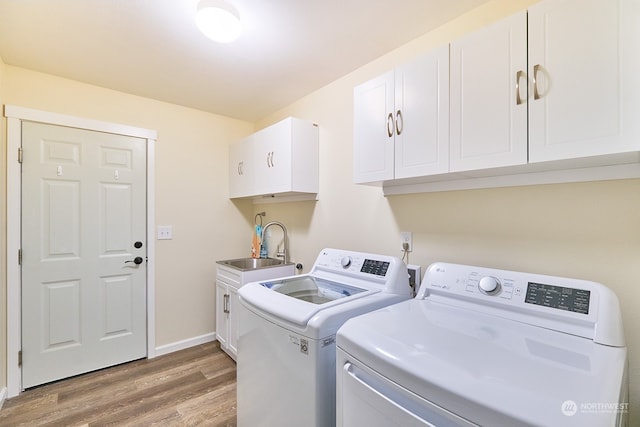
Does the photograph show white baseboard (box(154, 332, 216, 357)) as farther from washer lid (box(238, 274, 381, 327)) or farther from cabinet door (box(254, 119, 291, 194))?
washer lid (box(238, 274, 381, 327))

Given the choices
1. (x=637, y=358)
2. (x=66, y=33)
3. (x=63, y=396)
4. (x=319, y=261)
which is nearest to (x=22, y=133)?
(x=66, y=33)

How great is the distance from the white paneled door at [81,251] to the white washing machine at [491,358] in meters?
2.31

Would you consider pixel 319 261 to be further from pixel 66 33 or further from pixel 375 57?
pixel 66 33

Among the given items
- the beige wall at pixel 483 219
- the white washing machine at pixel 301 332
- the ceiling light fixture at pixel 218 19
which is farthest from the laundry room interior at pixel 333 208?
the ceiling light fixture at pixel 218 19

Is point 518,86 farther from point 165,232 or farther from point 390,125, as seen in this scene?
point 165,232

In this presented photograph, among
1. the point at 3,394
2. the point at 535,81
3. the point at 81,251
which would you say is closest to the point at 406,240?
the point at 535,81

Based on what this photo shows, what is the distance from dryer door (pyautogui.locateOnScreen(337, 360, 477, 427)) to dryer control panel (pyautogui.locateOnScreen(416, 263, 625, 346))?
0.57 m

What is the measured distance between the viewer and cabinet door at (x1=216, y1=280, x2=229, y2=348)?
258 centimetres

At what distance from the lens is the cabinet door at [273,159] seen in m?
2.27

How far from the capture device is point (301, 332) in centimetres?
110

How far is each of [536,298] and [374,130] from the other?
41.7 inches

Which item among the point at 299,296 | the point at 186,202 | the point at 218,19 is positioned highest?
the point at 218,19

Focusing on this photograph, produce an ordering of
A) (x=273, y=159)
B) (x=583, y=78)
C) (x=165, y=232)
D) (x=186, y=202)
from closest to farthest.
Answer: (x=583, y=78)
(x=273, y=159)
(x=165, y=232)
(x=186, y=202)

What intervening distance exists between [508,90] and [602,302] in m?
0.80
